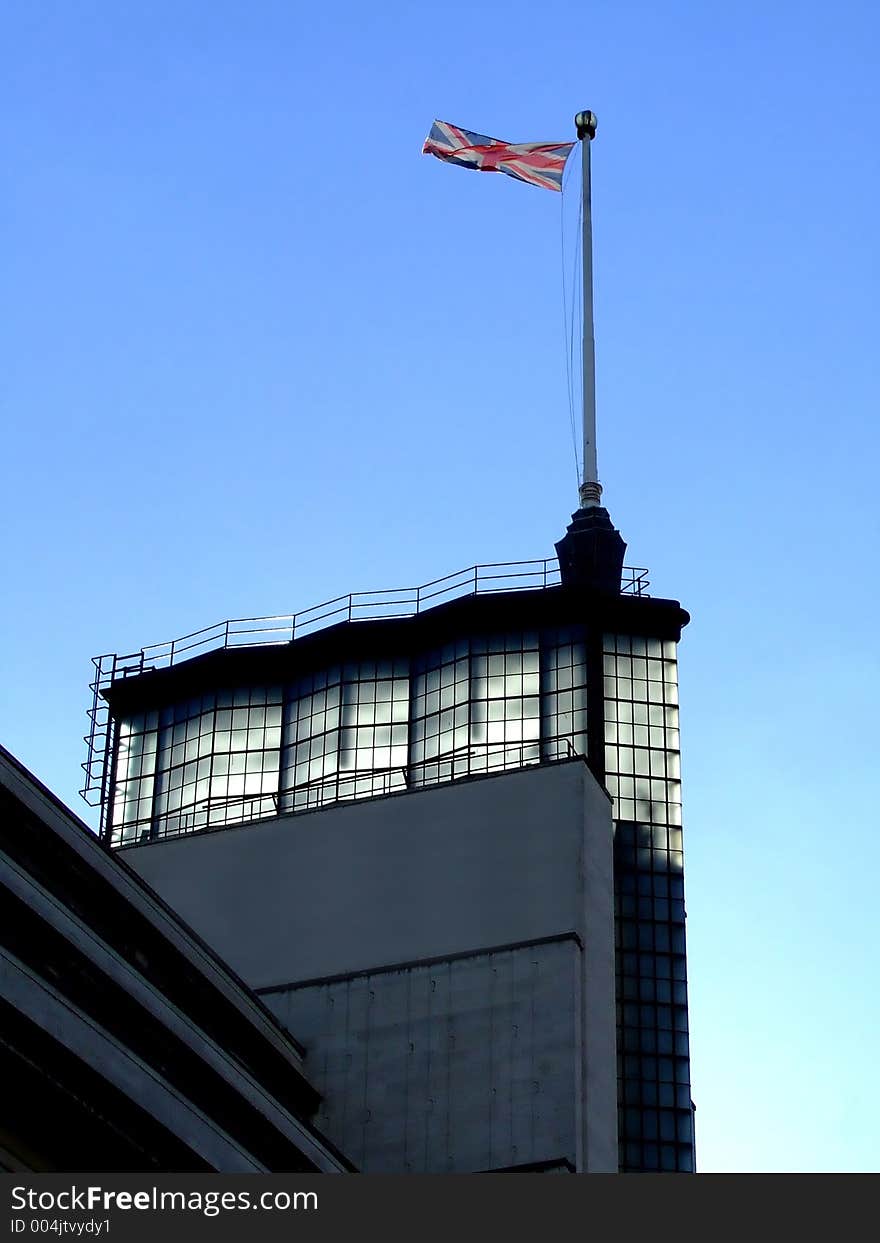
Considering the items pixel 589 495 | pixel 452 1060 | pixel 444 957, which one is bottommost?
pixel 452 1060

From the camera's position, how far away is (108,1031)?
50750 millimetres

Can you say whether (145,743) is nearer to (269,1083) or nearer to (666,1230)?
(269,1083)

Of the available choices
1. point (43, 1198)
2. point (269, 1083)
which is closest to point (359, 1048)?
point (269, 1083)

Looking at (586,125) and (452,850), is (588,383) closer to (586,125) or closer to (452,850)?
(586,125)

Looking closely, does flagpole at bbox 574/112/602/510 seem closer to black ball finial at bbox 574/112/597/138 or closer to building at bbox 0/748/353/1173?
black ball finial at bbox 574/112/597/138

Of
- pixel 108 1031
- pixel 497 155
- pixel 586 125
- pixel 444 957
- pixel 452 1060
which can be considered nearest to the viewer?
pixel 108 1031

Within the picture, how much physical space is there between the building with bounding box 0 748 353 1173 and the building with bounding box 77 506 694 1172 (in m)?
5.54

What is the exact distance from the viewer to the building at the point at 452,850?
6838 centimetres

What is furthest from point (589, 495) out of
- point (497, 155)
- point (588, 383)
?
point (497, 155)

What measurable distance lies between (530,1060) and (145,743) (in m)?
26.4

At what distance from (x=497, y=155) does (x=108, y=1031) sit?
1738 inches

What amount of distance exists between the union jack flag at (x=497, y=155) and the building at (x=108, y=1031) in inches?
1296

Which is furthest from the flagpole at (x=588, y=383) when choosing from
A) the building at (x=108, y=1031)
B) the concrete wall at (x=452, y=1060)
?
the building at (x=108, y=1031)

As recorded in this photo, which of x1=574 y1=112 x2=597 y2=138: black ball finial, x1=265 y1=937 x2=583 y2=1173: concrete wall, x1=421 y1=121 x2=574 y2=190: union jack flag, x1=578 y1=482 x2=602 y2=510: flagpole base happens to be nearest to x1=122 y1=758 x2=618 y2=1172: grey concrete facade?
x1=265 y1=937 x2=583 y2=1173: concrete wall
